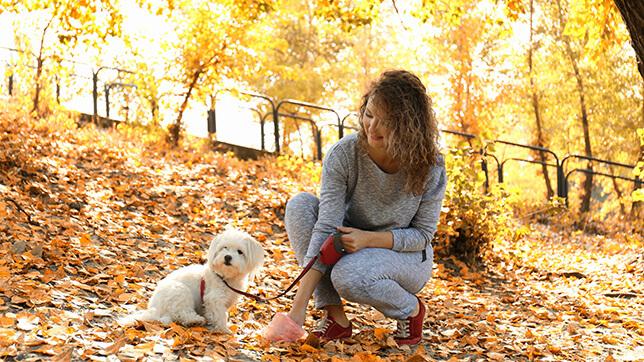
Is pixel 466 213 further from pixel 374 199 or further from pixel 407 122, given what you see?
pixel 407 122

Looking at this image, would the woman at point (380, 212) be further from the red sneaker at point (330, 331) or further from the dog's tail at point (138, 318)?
the dog's tail at point (138, 318)

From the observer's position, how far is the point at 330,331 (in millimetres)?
3381

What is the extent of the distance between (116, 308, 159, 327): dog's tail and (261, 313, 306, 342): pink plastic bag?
65 cm

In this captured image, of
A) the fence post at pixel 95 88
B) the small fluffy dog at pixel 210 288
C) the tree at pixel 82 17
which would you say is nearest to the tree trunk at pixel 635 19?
the small fluffy dog at pixel 210 288

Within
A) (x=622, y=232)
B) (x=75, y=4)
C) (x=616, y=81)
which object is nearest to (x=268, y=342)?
(x=75, y=4)

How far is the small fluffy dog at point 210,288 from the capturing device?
3.28 metres

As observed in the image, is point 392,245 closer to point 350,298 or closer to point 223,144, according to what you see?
point 350,298

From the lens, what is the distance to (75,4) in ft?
21.3

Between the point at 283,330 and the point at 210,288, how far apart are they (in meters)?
0.60

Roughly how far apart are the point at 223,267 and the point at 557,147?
16.1m

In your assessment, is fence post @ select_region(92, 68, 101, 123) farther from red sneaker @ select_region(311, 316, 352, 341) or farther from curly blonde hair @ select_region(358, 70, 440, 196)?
curly blonde hair @ select_region(358, 70, 440, 196)

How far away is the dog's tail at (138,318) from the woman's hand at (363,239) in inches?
43.1

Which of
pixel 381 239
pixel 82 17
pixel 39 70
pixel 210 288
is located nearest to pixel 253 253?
pixel 210 288

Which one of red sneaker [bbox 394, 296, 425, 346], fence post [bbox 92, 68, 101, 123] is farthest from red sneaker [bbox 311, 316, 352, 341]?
fence post [bbox 92, 68, 101, 123]
